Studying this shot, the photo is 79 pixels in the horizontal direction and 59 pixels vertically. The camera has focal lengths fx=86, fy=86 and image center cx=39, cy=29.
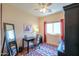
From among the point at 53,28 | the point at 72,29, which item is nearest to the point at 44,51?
the point at 53,28

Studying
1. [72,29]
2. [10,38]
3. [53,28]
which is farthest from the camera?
[53,28]

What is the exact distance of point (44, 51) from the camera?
1.79 meters

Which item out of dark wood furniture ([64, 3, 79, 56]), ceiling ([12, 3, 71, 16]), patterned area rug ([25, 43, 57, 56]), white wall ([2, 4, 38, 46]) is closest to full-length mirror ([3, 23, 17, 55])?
white wall ([2, 4, 38, 46])

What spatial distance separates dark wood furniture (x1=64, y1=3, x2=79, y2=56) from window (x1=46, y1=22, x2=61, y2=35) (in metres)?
0.16

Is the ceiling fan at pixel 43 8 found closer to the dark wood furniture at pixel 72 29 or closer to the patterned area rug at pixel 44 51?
the dark wood furniture at pixel 72 29

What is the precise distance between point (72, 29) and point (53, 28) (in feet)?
1.31

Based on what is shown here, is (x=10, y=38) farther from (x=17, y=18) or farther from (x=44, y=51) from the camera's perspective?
(x=44, y=51)

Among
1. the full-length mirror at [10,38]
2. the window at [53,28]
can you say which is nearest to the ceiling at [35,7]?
the window at [53,28]

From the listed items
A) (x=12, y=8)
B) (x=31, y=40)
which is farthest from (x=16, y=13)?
(x=31, y=40)

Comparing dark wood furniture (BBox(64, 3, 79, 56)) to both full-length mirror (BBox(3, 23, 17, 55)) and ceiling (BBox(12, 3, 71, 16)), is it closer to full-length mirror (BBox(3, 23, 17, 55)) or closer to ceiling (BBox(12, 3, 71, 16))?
ceiling (BBox(12, 3, 71, 16))

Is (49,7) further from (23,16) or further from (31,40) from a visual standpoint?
(31,40)

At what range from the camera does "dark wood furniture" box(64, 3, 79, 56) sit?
1581 millimetres

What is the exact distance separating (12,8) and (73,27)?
124cm

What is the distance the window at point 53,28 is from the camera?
177 cm
